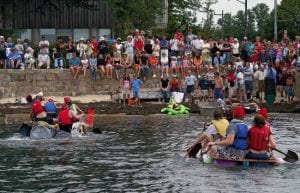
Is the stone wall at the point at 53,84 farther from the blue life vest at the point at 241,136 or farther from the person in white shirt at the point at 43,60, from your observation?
the blue life vest at the point at 241,136

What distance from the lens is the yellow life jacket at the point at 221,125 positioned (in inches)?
812

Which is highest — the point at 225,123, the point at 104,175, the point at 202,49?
the point at 202,49

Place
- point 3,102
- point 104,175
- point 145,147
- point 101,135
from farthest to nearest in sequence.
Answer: point 3,102
point 101,135
point 145,147
point 104,175

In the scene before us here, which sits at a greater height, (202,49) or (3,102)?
(202,49)

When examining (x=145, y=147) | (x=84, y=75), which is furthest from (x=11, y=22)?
(x=145, y=147)

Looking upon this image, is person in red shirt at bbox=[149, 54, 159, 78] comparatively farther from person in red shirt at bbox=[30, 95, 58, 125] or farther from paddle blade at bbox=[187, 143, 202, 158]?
paddle blade at bbox=[187, 143, 202, 158]

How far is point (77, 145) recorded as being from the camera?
1016 inches

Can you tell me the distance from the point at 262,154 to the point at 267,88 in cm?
1861

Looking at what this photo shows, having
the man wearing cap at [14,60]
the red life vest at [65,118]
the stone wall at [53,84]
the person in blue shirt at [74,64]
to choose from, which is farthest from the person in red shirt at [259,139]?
the man wearing cap at [14,60]

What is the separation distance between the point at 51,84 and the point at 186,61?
7.35 metres

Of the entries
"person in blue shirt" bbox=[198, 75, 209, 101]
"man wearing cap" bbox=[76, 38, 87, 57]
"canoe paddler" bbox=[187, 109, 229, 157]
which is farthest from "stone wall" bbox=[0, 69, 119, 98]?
"canoe paddler" bbox=[187, 109, 229, 157]

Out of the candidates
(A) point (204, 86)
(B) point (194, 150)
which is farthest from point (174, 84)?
(B) point (194, 150)

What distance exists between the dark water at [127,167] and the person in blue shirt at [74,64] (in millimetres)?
10648

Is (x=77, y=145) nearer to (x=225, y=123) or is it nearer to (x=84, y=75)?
(x=225, y=123)
